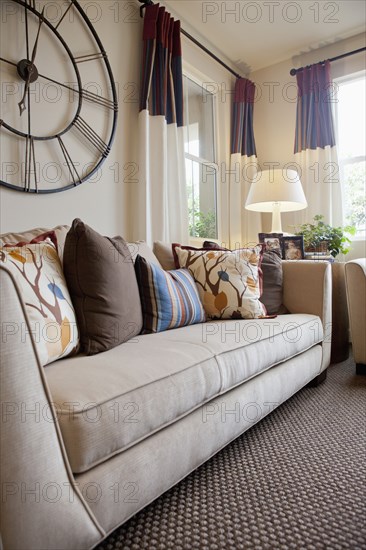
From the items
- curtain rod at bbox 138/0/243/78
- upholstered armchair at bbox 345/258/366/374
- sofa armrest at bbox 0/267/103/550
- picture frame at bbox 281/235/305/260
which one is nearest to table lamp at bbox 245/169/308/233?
picture frame at bbox 281/235/305/260

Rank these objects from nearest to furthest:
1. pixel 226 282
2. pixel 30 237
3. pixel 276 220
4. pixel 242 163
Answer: pixel 30 237 → pixel 226 282 → pixel 276 220 → pixel 242 163

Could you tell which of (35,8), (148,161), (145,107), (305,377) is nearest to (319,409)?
(305,377)

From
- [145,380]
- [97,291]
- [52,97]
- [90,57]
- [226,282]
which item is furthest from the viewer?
[90,57]

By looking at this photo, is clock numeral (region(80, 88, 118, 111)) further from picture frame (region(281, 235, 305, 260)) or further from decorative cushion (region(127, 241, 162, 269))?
picture frame (region(281, 235, 305, 260))

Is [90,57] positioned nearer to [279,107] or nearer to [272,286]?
[272,286]

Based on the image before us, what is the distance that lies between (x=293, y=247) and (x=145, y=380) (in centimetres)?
207

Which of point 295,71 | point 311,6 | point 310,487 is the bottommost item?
point 310,487

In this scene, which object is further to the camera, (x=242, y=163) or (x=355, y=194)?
(x=242, y=163)

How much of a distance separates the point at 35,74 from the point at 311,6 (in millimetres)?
2291

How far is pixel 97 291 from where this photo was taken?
129cm

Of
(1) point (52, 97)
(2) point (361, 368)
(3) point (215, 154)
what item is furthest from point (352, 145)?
(1) point (52, 97)

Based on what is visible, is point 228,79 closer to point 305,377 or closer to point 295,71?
point 295,71

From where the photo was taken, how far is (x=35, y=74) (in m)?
1.96

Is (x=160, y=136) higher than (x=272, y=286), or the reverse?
(x=160, y=136)
